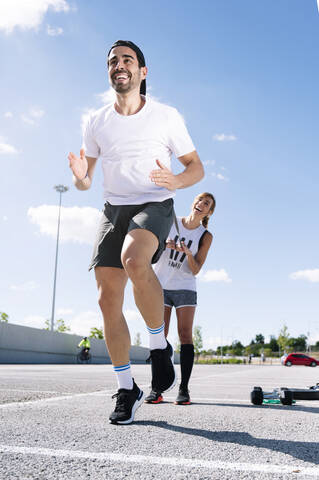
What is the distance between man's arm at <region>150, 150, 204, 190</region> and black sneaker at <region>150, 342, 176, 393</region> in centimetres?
108

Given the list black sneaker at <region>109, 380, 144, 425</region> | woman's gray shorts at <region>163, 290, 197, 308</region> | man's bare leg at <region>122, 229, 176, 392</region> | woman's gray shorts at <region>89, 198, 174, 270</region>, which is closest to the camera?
black sneaker at <region>109, 380, 144, 425</region>

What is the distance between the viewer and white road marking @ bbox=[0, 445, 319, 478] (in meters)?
1.71

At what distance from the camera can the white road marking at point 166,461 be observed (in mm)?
1713

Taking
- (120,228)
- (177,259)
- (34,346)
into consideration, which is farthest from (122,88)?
(34,346)

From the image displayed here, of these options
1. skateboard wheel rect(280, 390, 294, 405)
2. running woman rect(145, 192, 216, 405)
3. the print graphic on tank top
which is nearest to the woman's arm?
running woman rect(145, 192, 216, 405)

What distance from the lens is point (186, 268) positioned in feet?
16.6

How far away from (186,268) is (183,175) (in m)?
1.82

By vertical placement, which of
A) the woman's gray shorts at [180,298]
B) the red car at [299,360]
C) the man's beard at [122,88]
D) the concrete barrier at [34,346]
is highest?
the man's beard at [122,88]

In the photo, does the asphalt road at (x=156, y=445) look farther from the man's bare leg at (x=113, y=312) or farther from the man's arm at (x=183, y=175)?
the man's arm at (x=183, y=175)

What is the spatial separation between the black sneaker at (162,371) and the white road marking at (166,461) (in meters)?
0.97

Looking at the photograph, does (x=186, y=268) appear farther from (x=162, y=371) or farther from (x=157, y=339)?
(x=162, y=371)

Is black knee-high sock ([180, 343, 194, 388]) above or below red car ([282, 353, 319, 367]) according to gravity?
above

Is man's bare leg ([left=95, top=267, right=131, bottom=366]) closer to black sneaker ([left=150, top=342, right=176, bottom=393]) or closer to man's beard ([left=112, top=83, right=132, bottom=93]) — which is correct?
black sneaker ([left=150, top=342, right=176, bottom=393])

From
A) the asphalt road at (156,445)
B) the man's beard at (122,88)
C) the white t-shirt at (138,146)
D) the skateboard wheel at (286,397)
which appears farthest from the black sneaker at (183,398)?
the man's beard at (122,88)
